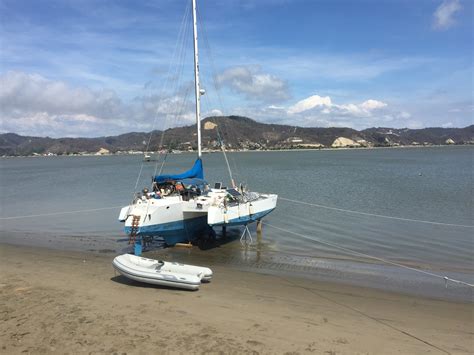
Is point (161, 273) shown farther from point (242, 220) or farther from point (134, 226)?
point (242, 220)

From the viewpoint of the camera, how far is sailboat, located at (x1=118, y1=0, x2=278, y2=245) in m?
16.3

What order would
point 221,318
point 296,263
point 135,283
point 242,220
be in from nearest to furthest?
point 221,318, point 135,283, point 296,263, point 242,220

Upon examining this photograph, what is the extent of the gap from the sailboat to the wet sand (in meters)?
3.50

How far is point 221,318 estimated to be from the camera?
923 centimetres

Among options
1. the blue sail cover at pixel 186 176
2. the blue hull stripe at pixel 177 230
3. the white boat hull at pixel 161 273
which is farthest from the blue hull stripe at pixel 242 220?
the white boat hull at pixel 161 273

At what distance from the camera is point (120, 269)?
39.7 feet

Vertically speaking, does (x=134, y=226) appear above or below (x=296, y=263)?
above

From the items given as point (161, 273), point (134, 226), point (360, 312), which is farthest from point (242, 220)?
point (360, 312)

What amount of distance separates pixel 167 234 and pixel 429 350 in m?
11.8

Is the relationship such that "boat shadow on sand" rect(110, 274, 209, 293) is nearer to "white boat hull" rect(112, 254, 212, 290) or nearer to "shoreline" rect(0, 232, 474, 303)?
"white boat hull" rect(112, 254, 212, 290)

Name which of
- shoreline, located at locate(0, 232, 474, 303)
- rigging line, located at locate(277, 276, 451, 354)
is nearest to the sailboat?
shoreline, located at locate(0, 232, 474, 303)

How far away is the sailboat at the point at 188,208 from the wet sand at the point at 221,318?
350 centimetres

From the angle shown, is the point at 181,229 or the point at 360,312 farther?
the point at 181,229

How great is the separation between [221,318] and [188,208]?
28.3 feet
